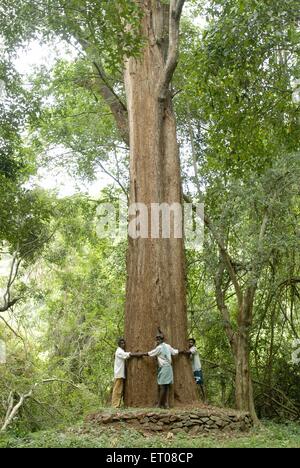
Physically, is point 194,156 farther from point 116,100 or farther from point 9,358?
point 9,358

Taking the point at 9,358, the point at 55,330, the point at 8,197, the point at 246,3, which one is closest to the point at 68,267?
the point at 55,330

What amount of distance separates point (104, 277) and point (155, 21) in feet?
31.4

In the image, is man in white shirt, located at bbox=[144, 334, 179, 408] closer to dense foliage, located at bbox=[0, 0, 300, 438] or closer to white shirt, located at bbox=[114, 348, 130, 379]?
white shirt, located at bbox=[114, 348, 130, 379]

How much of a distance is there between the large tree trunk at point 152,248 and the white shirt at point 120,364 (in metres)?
0.12

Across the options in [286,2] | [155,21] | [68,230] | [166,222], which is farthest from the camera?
[68,230]

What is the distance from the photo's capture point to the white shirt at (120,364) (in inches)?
375

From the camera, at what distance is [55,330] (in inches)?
819

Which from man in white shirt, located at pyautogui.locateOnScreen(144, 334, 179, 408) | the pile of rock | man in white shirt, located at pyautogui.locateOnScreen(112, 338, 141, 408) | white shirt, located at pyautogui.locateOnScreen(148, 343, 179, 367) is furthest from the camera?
man in white shirt, located at pyautogui.locateOnScreen(112, 338, 141, 408)

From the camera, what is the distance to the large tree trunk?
9555 millimetres

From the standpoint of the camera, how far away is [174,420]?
8.55 meters

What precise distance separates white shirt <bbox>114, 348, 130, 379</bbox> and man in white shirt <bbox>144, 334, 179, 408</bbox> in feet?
1.40
